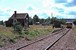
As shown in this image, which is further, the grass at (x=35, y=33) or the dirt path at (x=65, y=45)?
the grass at (x=35, y=33)

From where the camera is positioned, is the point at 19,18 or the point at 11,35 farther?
the point at 19,18

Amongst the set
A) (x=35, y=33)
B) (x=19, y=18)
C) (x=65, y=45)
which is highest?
(x=19, y=18)

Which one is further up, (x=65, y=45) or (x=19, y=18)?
(x=19, y=18)

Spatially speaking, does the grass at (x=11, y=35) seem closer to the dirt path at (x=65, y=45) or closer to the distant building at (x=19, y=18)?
the dirt path at (x=65, y=45)

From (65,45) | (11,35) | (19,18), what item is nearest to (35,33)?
(11,35)

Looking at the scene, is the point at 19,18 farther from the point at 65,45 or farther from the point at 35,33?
the point at 65,45

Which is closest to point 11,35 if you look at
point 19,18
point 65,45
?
point 65,45

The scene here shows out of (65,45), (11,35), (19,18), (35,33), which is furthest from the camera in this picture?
(19,18)

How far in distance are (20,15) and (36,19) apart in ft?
315

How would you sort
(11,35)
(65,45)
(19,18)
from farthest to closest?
(19,18)
(11,35)
(65,45)

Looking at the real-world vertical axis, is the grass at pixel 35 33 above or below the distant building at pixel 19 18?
below

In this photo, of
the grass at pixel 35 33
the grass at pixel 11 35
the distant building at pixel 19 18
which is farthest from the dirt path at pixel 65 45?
the distant building at pixel 19 18

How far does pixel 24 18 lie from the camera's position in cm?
8044

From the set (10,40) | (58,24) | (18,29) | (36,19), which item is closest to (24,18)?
(58,24)
